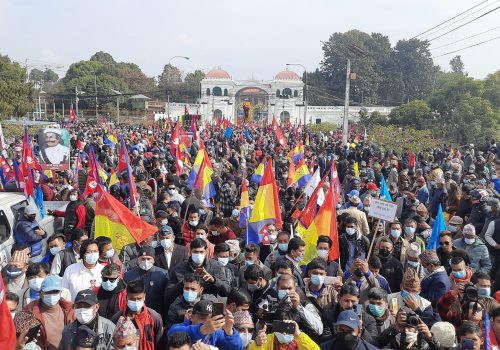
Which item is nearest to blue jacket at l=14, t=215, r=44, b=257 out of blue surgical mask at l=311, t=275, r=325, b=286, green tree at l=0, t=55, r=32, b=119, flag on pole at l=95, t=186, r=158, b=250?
flag on pole at l=95, t=186, r=158, b=250

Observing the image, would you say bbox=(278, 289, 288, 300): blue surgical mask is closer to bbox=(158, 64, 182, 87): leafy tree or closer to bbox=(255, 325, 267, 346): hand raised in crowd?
bbox=(255, 325, 267, 346): hand raised in crowd

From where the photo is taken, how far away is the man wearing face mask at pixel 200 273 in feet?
17.6

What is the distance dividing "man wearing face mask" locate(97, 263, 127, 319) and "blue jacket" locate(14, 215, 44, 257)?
2.71 meters

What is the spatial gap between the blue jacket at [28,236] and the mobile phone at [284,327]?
4.51m

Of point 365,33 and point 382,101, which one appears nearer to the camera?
point 382,101

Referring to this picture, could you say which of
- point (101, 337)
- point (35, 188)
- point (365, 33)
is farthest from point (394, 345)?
point (365, 33)

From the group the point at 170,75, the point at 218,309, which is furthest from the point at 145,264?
the point at 170,75

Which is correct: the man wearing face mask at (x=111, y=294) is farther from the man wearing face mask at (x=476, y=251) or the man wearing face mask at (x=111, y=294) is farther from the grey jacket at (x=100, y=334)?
the man wearing face mask at (x=476, y=251)

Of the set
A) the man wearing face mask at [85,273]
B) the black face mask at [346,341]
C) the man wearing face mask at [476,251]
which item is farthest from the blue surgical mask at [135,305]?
the man wearing face mask at [476,251]

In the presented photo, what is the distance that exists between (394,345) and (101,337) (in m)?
2.23

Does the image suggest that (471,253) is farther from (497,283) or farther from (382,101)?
(382,101)

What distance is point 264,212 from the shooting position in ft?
25.5

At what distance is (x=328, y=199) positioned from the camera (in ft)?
24.1

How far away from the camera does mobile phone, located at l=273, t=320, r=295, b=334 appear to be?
3979 millimetres
